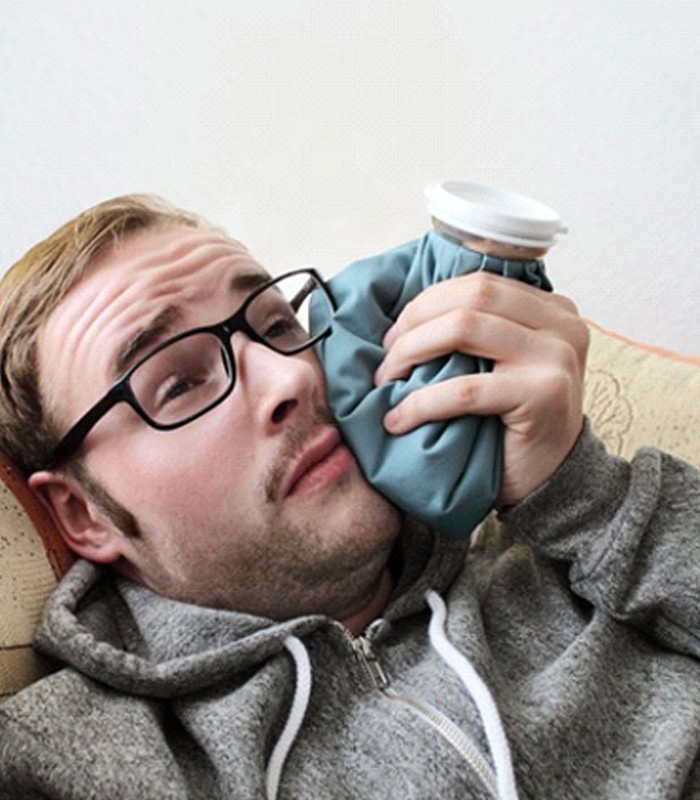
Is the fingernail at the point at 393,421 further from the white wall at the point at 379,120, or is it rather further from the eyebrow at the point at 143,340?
the white wall at the point at 379,120

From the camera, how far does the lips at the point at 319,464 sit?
0.96 metres

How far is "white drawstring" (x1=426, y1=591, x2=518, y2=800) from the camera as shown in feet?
2.75

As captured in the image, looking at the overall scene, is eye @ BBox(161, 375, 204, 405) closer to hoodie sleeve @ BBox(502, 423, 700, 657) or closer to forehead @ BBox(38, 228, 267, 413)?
forehead @ BBox(38, 228, 267, 413)

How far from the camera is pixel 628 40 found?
5.45 feet

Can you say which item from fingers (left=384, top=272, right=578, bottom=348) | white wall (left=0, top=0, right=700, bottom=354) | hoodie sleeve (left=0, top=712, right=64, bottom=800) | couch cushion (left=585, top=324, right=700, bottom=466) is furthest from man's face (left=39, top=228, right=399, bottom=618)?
white wall (left=0, top=0, right=700, bottom=354)

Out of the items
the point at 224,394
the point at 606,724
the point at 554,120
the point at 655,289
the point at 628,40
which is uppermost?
the point at 628,40

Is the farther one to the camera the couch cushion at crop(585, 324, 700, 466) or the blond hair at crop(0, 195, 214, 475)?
the couch cushion at crop(585, 324, 700, 466)

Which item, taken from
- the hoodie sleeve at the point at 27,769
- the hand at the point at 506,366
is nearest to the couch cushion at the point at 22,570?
the hoodie sleeve at the point at 27,769

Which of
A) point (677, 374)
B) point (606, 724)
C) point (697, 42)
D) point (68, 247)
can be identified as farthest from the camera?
point (697, 42)

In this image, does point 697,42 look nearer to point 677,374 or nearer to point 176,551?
point 677,374

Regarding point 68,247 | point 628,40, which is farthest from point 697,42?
point 68,247

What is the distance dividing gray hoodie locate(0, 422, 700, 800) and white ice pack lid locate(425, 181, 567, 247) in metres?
0.21

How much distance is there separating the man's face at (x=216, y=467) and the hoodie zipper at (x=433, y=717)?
7cm

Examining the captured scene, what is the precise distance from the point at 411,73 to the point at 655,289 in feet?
1.66
